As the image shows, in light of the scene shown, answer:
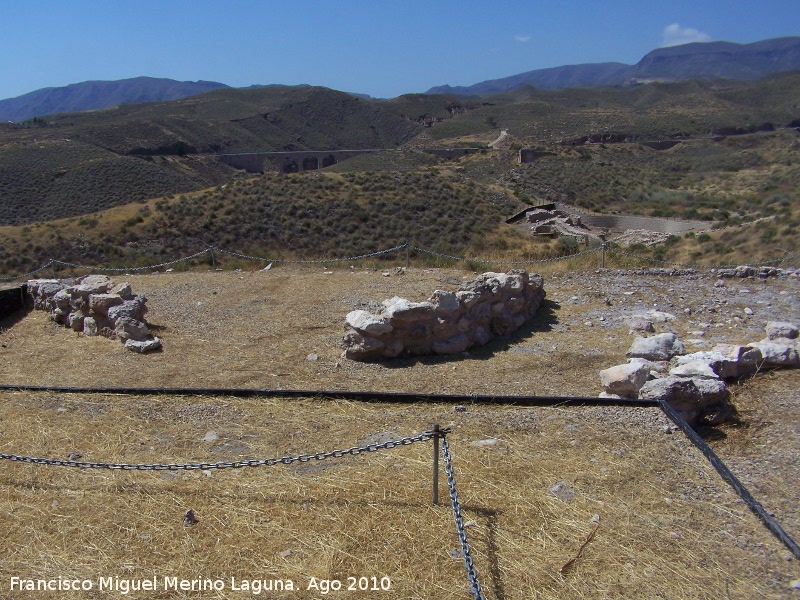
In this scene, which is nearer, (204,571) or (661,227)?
(204,571)

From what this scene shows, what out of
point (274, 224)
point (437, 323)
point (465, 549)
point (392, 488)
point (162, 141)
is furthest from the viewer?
point (162, 141)

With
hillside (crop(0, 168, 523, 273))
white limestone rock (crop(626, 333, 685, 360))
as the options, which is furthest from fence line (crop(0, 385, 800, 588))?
hillside (crop(0, 168, 523, 273))

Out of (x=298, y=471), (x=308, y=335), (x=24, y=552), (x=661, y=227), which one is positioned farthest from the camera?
(x=661, y=227)

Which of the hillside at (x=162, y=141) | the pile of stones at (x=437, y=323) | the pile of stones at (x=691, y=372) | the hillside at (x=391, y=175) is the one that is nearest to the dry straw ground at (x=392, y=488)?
the pile of stones at (x=691, y=372)

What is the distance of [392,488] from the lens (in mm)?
4973

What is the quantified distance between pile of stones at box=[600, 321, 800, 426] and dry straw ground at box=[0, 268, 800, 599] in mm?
240

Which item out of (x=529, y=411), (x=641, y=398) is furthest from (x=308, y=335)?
(x=641, y=398)

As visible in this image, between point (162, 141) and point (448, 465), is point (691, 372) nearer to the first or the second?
point (448, 465)

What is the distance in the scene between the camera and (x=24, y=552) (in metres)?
4.24

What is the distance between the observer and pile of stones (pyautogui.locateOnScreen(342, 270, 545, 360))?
8.62 meters

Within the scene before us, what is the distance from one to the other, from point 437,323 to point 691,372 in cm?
335

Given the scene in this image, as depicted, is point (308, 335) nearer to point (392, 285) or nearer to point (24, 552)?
point (392, 285)

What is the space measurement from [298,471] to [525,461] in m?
1.94

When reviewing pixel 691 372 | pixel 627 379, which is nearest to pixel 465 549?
pixel 627 379
